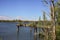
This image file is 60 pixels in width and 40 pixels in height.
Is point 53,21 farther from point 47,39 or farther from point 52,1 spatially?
point 47,39

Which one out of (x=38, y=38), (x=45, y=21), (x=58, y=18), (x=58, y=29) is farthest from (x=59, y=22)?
(x=38, y=38)

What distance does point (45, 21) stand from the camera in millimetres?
20422

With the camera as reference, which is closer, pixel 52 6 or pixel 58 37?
pixel 52 6

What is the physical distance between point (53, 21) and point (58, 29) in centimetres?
984

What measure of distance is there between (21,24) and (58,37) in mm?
36421

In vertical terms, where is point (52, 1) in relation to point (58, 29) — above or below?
above

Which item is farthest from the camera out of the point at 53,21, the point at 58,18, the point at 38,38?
the point at 38,38

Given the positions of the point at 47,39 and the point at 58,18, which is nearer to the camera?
the point at 47,39

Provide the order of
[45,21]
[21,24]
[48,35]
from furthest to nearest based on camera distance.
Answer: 1. [21,24]
2. [45,21]
3. [48,35]

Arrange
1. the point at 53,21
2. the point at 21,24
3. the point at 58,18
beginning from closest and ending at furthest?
the point at 53,21, the point at 58,18, the point at 21,24

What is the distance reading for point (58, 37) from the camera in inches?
811

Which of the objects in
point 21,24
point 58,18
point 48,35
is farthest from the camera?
point 21,24

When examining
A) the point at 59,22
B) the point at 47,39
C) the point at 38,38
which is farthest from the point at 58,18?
the point at 38,38

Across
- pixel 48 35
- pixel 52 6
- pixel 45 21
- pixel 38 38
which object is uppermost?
pixel 52 6
